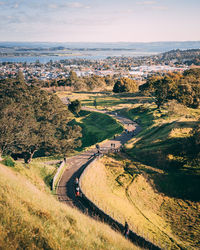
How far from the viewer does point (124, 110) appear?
66188mm

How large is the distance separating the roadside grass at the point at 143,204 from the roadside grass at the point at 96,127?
18.9 m

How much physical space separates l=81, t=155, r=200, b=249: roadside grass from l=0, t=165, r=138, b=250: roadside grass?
6.25 meters

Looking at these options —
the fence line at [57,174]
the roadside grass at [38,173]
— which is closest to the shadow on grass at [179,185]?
the fence line at [57,174]

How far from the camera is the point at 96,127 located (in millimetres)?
56500

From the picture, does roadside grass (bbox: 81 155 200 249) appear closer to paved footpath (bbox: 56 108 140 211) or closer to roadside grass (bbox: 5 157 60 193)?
paved footpath (bbox: 56 108 140 211)

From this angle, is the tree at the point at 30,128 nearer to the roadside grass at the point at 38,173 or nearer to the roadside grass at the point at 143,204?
the roadside grass at the point at 38,173

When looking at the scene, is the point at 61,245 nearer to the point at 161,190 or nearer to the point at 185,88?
the point at 161,190

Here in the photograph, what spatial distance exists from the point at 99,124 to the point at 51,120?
14807 mm

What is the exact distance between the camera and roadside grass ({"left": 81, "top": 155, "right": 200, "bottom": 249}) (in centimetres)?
1728

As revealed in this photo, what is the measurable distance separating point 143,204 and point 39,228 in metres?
15.5

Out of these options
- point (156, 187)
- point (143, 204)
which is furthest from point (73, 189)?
point (156, 187)

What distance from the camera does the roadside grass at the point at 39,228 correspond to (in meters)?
8.33

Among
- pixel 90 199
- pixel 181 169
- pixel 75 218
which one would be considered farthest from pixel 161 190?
pixel 75 218

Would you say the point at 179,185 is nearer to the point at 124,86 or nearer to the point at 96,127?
the point at 96,127
